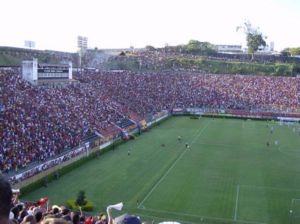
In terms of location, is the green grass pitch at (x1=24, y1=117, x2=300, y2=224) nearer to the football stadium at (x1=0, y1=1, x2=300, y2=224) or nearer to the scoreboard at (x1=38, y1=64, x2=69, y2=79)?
the football stadium at (x1=0, y1=1, x2=300, y2=224)

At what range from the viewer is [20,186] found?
26016mm

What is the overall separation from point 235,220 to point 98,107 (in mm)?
31499

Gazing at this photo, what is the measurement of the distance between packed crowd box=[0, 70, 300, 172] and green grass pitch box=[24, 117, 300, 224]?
154 inches

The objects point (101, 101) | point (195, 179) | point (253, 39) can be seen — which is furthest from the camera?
point (253, 39)

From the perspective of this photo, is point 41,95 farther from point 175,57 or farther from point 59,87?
point 175,57

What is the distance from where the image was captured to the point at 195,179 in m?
31.5

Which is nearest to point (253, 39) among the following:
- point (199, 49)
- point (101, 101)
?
point (199, 49)

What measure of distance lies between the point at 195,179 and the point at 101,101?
1043 inches

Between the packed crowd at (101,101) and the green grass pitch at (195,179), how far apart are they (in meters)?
3.91

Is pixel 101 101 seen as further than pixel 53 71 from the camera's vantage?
Yes

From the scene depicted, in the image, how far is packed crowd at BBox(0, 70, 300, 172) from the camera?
33.3 meters

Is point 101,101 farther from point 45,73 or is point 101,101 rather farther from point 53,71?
point 45,73

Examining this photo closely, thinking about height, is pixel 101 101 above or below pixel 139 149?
above

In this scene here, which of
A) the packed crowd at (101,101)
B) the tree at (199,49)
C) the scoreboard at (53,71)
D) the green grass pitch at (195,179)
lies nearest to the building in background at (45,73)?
the scoreboard at (53,71)
